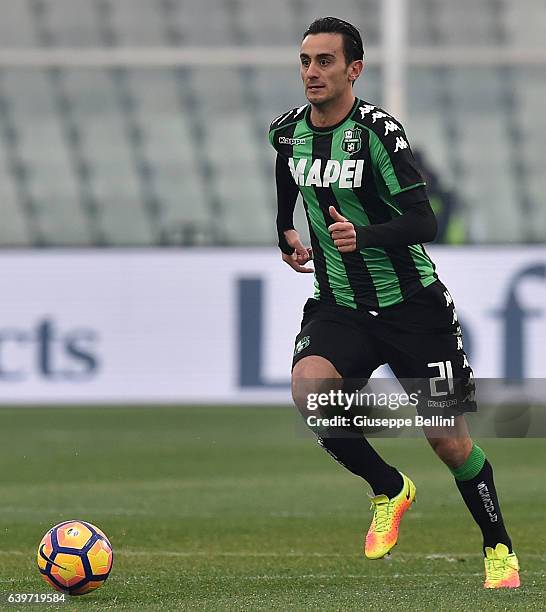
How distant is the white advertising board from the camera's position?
13.2 meters

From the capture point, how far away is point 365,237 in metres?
5.33

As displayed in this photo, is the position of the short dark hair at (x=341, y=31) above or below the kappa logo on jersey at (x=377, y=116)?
above

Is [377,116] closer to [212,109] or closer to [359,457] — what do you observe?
[359,457]

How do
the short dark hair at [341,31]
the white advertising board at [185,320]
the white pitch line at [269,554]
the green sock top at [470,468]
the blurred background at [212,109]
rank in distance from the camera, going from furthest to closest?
the blurred background at [212,109] < the white advertising board at [185,320] < the white pitch line at [269,554] < the green sock top at [470,468] < the short dark hair at [341,31]

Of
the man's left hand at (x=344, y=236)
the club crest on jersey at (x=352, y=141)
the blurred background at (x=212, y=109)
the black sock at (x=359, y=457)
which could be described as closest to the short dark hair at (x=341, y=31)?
the club crest on jersey at (x=352, y=141)

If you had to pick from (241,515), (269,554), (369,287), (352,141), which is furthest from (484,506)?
(241,515)

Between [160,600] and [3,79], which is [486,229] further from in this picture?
[160,600]

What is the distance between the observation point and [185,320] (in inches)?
536

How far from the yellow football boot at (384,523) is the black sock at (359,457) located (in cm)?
3

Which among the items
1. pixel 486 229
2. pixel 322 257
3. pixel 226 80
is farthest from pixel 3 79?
pixel 322 257

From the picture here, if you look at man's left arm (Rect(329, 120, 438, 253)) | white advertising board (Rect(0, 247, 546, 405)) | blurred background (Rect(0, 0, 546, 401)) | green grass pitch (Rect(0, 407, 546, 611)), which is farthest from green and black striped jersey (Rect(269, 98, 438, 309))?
blurred background (Rect(0, 0, 546, 401))

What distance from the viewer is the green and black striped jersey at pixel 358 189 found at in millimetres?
5488

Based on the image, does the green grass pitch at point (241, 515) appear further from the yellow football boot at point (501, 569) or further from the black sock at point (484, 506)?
the black sock at point (484, 506)

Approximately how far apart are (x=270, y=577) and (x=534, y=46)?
52.2 feet
